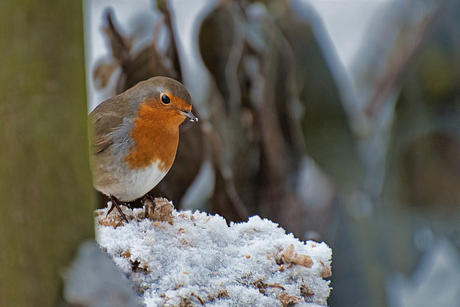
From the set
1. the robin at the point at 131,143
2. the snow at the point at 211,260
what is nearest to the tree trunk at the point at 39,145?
the snow at the point at 211,260

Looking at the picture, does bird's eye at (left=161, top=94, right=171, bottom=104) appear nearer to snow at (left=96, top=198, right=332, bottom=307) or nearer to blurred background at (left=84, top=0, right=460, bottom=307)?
snow at (left=96, top=198, right=332, bottom=307)

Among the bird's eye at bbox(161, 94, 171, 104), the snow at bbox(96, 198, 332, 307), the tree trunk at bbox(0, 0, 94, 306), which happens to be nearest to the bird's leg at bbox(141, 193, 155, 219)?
the snow at bbox(96, 198, 332, 307)

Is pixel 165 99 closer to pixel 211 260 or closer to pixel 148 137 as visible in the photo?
pixel 148 137

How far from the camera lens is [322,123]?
46.2 inches

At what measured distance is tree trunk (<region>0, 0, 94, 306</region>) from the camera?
29 centimetres

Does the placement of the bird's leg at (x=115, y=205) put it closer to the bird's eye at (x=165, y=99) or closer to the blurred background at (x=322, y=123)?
the bird's eye at (x=165, y=99)

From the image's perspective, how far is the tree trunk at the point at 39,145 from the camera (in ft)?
0.95

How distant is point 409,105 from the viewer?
1.20 m

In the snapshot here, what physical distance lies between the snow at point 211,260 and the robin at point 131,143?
0.04 m

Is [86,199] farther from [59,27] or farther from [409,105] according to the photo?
[409,105]

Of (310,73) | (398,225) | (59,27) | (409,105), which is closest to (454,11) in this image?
(409,105)

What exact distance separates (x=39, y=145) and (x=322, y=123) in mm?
959

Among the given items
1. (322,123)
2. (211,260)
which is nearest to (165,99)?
(211,260)

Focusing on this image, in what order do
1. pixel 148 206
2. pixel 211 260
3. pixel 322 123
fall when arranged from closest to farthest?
pixel 211 260 < pixel 148 206 < pixel 322 123
